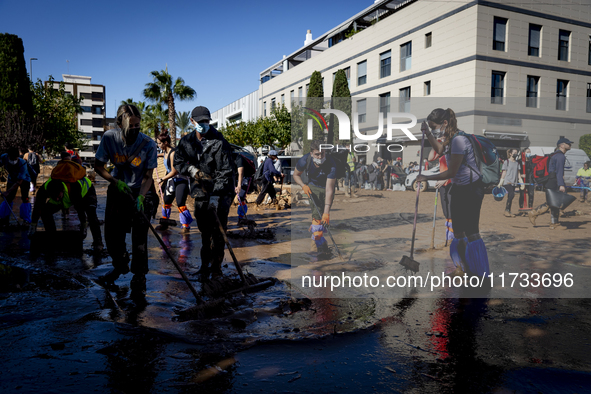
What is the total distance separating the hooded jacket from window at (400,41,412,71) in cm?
2468

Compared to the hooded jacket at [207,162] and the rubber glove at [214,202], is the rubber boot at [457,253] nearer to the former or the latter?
the hooded jacket at [207,162]

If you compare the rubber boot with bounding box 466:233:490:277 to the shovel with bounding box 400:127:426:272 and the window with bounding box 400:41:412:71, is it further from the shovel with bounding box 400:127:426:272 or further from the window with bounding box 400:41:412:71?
the window with bounding box 400:41:412:71

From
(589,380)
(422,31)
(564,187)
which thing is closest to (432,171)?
(564,187)

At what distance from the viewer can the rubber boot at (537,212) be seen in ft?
18.3

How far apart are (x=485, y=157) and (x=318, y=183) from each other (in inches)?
92.6

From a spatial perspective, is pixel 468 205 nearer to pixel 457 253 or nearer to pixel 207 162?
pixel 457 253

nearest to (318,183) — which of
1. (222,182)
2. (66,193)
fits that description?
(222,182)

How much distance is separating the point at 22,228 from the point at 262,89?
46011 mm

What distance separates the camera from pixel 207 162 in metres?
4.99

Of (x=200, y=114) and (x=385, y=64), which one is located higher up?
(x=385, y=64)

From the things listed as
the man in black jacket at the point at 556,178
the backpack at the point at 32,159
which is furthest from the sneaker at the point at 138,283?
the backpack at the point at 32,159

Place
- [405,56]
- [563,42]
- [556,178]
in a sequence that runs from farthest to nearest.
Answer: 1. [405,56]
2. [563,42]
3. [556,178]

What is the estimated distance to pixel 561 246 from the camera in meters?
6.29

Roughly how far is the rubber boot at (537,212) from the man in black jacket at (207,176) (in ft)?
12.9
